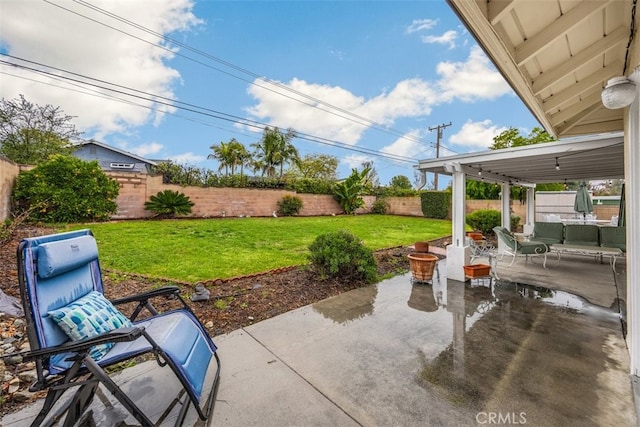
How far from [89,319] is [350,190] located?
54.6 feet

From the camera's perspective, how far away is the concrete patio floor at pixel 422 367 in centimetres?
204

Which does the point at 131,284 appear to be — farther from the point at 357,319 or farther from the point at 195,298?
the point at 357,319

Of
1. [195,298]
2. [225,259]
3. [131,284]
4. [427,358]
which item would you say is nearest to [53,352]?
[195,298]

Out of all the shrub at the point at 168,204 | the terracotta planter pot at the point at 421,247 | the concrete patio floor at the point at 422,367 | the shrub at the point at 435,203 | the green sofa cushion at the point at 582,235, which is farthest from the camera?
the shrub at the point at 435,203

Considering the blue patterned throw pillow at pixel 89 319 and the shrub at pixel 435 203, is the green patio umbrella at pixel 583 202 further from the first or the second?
the blue patterned throw pillow at pixel 89 319

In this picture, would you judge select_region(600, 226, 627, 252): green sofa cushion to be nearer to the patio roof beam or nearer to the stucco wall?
the patio roof beam

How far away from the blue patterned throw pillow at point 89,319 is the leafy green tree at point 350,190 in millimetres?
16187

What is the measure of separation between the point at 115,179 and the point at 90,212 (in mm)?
1745

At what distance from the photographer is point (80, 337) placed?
186 cm

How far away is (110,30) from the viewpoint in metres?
10.2

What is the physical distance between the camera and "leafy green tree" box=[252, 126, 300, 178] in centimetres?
2330

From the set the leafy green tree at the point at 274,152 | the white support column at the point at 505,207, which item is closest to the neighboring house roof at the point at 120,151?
the leafy green tree at the point at 274,152

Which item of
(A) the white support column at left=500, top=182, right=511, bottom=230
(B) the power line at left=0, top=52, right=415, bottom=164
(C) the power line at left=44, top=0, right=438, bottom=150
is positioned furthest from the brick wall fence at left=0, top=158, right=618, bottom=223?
(A) the white support column at left=500, top=182, right=511, bottom=230

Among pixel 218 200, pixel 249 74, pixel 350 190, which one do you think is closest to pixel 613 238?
pixel 350 190
